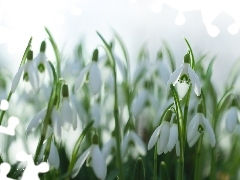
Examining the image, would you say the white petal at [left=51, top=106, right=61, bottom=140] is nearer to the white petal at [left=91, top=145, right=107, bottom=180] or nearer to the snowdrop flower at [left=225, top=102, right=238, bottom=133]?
the white petal at [left=91, top=145, right=107, bottom=180]

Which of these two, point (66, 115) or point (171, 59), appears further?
point (171, 59)

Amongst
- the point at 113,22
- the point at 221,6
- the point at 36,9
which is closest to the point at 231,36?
the point at 221,6

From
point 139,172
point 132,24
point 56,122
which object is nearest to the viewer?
point 56,122

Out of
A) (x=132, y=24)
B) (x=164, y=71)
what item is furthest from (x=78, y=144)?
(x=132, y=24)

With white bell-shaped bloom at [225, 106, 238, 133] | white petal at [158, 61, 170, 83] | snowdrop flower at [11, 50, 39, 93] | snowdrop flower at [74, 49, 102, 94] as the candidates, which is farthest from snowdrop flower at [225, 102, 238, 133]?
snowdrop flower at [11, 50, 39, 93]

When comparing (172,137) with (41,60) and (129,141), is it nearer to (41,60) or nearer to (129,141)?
(129,141)

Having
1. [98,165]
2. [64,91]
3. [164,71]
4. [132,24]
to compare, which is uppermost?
[132,24]

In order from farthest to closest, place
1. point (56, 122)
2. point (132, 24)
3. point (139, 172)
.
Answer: point (132, 24) → point (139, 172) → point (56, 122)

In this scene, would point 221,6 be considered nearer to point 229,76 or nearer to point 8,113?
point 229,76

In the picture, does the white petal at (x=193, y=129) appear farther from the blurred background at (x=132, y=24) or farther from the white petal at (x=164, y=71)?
the blurred background at (x=132, y=24)
